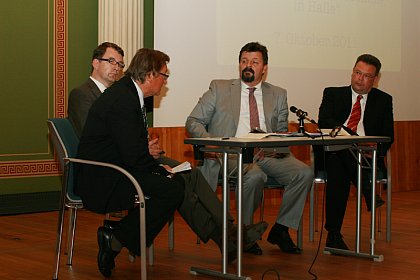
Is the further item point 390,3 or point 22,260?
point 390,3

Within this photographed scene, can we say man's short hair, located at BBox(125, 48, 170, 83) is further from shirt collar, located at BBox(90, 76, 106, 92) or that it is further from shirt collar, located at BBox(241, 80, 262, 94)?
shirt collar, located at BBox(241, 80, 262, 94)

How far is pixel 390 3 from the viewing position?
8008 mm

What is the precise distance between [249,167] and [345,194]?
2.24ft

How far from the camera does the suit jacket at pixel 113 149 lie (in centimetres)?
366

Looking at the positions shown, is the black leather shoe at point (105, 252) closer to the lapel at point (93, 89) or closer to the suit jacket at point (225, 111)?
the lapel at point (93, 89)

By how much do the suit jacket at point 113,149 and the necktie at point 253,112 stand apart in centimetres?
114


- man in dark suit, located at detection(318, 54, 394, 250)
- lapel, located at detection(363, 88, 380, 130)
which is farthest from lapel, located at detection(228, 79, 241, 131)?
lapel, located at detection(363, 88, 380, 130)

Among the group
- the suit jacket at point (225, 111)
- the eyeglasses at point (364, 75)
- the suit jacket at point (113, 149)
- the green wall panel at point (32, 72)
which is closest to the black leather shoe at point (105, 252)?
the suit jacket at point (113, 149)

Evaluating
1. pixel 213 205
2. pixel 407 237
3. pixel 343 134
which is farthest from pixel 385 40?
pixel 213 205

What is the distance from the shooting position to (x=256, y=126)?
187 inches

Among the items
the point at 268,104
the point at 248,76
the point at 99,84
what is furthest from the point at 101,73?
the point at 268,104

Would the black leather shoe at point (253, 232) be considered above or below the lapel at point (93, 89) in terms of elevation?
below

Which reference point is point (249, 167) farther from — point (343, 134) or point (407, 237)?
point (407, 237)

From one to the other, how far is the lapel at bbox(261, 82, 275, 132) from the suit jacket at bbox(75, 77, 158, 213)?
1.20 metres
